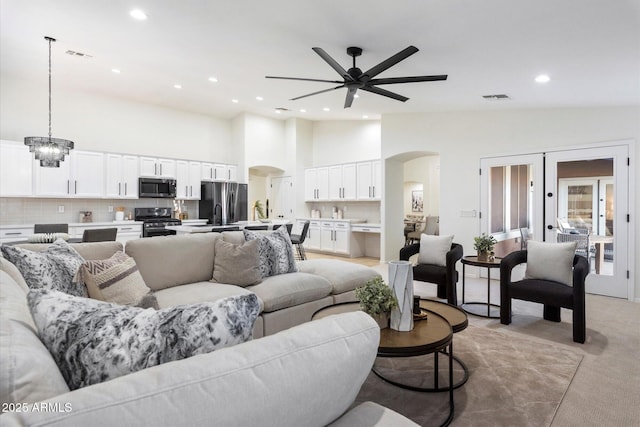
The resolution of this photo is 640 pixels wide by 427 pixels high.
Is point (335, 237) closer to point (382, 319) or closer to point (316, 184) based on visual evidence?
point (316, 184)

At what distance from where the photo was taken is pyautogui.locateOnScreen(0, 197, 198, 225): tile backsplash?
20.0 feet

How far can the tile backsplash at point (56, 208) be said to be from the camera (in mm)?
6102

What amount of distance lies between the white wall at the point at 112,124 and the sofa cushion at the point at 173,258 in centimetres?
528

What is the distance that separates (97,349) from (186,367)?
0.32 metres

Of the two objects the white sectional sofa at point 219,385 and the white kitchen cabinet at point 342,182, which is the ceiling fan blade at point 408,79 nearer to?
the white sectional sofa at point 219,385

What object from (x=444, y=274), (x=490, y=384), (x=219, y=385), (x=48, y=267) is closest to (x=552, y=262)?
(x=444, y=274)

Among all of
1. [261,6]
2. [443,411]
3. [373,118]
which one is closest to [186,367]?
[443,411]

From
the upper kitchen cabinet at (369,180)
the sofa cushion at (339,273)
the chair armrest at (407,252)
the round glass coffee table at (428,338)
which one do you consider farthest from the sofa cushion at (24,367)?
the upper kitchen cabinet at (369,180)

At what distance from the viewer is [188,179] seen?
7973 millimetres

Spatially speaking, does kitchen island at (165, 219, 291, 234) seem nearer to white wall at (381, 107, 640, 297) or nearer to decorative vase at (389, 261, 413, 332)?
white wall at (381, 107, 640, 297)

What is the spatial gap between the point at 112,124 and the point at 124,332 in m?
7.71

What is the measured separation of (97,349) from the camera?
2.95ft

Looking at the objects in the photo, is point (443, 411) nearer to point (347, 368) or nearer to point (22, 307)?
point (347, 368)

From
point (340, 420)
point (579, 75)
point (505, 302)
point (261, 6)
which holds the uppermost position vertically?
point (261, 6)
